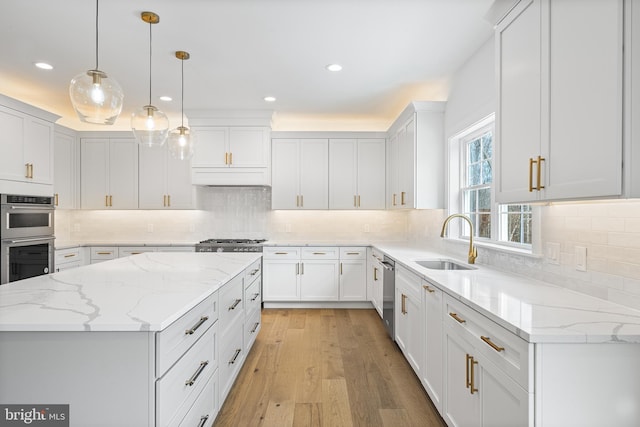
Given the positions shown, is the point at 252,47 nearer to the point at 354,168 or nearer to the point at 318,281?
the point at 354,168

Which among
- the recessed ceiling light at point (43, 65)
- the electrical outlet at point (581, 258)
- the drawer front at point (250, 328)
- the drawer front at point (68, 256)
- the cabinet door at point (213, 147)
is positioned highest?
the recessed ceiling light at point (43, 65)

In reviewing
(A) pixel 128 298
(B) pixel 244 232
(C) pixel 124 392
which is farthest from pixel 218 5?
(B) pixel 244 232

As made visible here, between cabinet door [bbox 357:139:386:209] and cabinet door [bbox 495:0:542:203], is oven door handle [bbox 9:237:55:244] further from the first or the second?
cabinet door [bbox 495:0:542:203]

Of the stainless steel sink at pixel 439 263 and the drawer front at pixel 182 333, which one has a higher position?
the stainless steel sink at pixel 439 263

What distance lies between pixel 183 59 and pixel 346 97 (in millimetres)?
1832

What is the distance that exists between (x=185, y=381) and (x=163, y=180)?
395cm

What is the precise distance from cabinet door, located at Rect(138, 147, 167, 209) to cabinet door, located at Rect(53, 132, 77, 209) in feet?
2.88

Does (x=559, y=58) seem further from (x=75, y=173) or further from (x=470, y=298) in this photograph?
(x=75, y=173)

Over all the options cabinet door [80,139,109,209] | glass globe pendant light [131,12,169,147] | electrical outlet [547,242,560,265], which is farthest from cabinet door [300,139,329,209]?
electrical outlet [547,242,560,265]

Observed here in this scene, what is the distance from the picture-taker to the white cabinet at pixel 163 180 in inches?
194

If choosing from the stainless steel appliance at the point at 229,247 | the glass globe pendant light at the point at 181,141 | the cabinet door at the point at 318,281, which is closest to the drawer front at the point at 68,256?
the stainless steel appliance at the point at 229,247

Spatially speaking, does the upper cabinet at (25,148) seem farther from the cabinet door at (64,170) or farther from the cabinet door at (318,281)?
the cabinet door at (318,281)

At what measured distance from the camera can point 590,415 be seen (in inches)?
47.7

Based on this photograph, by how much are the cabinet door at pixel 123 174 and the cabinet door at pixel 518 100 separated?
4.68 meters
